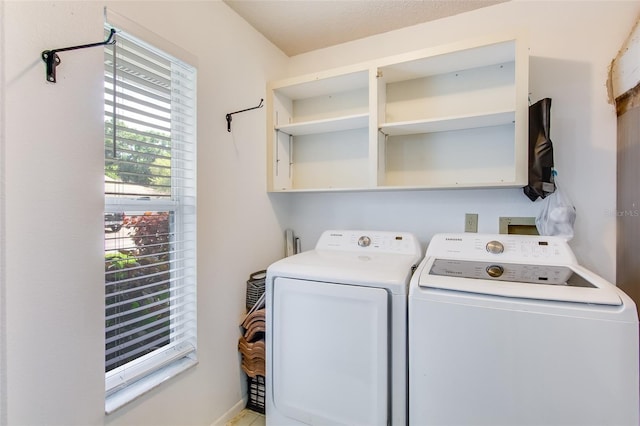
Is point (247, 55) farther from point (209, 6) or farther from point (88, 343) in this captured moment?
point (88, 343)

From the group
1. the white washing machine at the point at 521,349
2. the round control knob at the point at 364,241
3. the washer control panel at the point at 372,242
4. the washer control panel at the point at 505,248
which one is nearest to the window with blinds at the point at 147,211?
the washer control panel at the point at 372,242

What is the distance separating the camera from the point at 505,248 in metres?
1.54

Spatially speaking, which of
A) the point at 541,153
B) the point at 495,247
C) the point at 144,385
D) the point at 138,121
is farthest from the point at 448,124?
the point at 144,385

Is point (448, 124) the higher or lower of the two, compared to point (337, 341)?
higher

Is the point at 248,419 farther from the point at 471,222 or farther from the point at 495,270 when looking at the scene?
the point at 471,222

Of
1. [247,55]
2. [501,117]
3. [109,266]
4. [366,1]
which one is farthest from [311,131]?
[109,266]

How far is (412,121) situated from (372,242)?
0.76 metres

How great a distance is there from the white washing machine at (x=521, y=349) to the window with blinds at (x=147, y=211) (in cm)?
112

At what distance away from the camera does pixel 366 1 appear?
1.74 metres

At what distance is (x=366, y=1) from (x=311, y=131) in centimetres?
86

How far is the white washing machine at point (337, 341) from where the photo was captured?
1.28 m

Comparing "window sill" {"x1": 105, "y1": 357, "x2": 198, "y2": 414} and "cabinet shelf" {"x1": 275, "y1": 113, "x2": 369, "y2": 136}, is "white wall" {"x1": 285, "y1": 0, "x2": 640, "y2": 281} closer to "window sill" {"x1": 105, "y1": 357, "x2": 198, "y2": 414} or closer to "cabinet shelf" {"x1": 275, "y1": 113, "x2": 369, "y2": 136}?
"cabinet shelf" {"x1": 275, "y1": 113, "x2": 369, "y2": 136}

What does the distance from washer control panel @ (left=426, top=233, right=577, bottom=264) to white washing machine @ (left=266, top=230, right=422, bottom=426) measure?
8.7 inches

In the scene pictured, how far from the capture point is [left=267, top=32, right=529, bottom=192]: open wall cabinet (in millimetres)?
1638
